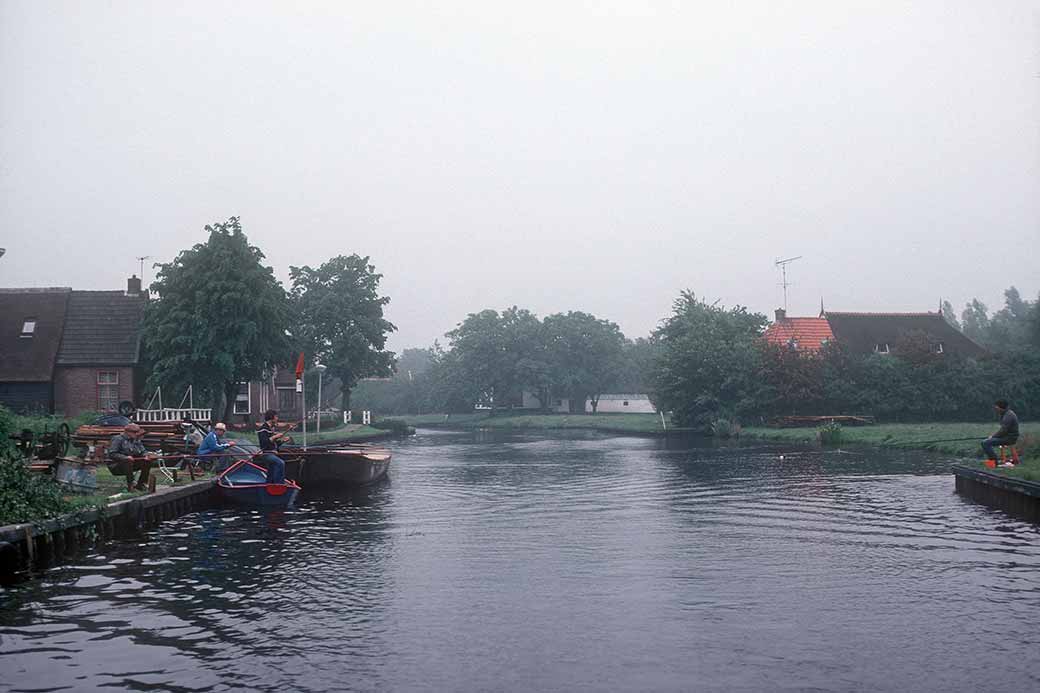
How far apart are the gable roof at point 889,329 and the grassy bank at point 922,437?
16303mm

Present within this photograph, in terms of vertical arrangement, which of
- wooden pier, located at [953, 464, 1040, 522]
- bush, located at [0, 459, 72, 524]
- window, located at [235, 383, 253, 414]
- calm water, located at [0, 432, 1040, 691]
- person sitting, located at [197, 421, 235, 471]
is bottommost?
calm water, located at [0, 432, 1040, 691]

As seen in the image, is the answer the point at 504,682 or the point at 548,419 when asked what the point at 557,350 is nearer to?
the point at 548,419

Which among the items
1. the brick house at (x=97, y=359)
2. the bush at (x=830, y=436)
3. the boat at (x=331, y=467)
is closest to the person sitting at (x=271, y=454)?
the boat at (x=331, y=467)

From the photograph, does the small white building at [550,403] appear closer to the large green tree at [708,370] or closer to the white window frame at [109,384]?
the large green tree at [708,370]

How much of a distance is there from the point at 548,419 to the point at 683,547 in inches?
3207

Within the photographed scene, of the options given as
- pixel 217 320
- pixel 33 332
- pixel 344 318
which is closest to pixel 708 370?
pixel 344 318

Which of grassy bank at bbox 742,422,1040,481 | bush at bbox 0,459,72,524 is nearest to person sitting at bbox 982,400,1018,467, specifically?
grassy bank at bbox 742,422,1040,481

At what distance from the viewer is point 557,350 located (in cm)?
11575

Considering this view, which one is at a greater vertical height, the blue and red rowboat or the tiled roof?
the tiled roof

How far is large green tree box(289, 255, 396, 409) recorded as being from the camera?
75000 mm

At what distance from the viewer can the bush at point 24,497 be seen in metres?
15.4

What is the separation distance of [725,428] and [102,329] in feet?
122

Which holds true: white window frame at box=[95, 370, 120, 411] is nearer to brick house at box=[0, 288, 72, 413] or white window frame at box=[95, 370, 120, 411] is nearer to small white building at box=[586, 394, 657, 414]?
brick house at box=[0, 288, 72, 413]

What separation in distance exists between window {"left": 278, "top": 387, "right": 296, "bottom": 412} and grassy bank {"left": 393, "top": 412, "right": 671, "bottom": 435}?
22.0 m
